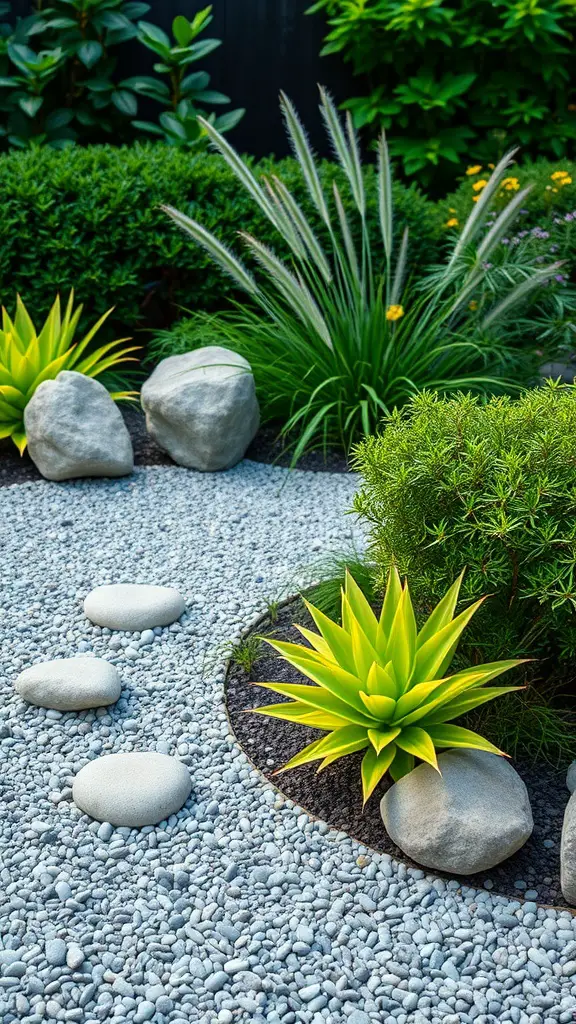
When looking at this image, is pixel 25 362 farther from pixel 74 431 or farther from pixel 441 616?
pixel 441 616

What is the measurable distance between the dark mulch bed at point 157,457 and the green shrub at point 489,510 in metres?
1.87

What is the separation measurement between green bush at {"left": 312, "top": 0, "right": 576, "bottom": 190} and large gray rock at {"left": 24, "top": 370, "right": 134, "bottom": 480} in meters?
3.09

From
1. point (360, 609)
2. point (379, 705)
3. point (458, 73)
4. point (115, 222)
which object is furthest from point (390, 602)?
point (458, 73)

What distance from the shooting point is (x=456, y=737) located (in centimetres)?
229

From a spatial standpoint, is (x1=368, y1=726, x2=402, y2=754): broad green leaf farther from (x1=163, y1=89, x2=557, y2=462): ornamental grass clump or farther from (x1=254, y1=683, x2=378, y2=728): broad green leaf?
(x1=163, y1=89, x2=557, y2=462): ornamental grass clump

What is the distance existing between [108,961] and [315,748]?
657 millimetres

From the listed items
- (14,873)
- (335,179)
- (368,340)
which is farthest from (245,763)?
(335,179)

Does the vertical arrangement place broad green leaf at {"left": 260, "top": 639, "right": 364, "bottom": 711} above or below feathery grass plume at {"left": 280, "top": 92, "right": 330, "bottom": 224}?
below

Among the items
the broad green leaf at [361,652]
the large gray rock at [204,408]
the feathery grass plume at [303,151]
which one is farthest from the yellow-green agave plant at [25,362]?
the broad green leaf at [361,652]

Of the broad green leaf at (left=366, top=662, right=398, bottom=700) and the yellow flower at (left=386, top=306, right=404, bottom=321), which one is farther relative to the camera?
the yellow flower at (left=386, top=306, right=404, bottom=321)

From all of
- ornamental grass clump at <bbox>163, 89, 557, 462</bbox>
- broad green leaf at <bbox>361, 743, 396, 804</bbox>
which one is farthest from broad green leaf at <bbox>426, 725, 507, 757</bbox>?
ornamental grass clump at <bbox>163, 89, 557, 462</bbox>

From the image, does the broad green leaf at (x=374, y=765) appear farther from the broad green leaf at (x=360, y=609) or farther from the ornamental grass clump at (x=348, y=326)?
the ornamental grass clump at (x=348, y=326)

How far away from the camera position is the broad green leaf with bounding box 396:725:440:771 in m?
2.15

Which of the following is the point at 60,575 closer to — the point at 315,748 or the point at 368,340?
the point at 315,748
